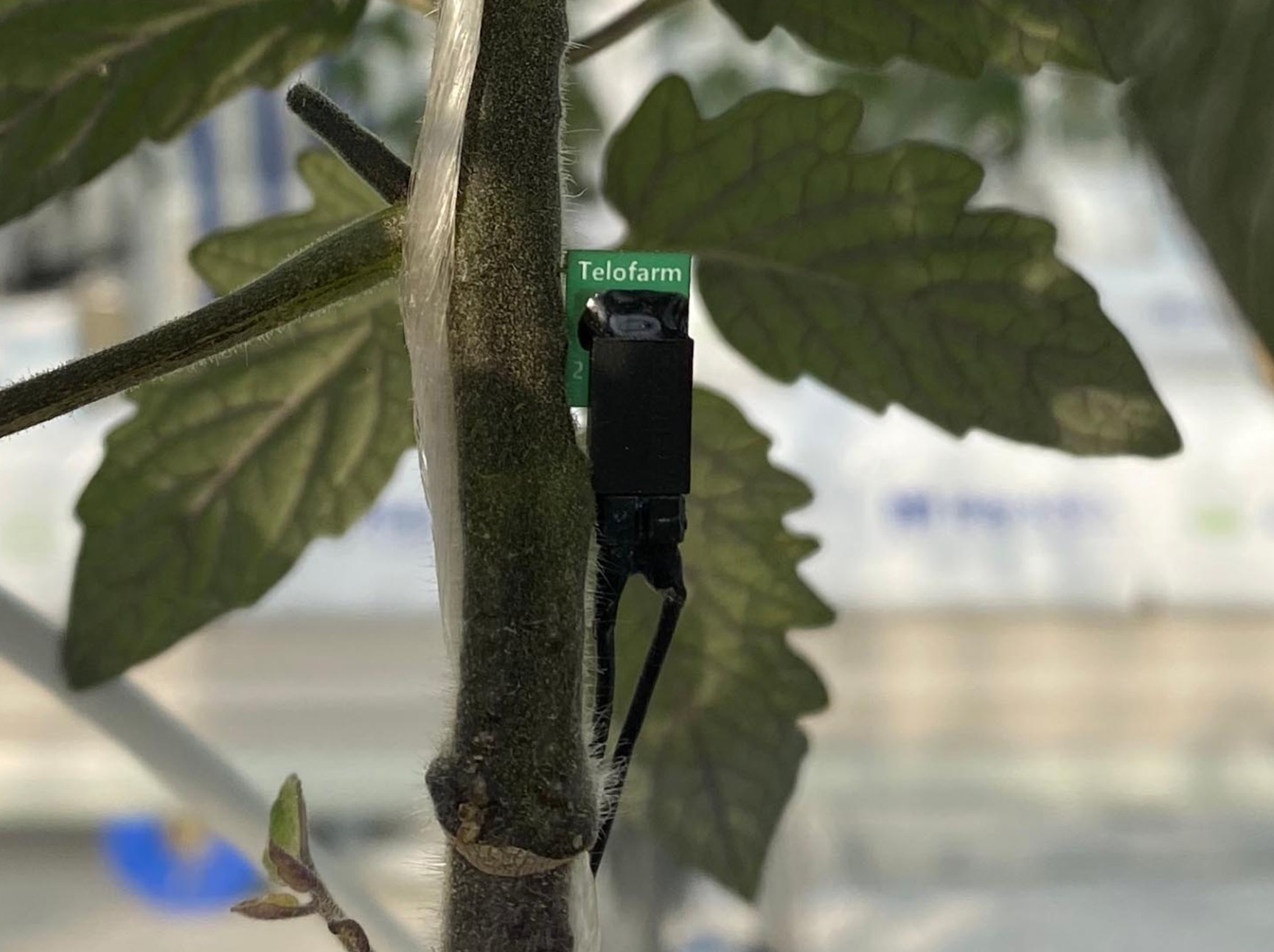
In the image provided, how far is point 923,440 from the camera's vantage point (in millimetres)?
989

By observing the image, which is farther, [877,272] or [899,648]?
[899,648]

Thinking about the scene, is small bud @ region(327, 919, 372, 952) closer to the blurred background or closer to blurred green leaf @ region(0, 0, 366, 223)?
blurred green leaf @ region(0, 0, 366, 223)

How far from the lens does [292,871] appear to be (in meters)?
0.21

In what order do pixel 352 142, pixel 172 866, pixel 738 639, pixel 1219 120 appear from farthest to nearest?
pixel 172 866 → pixel 738 639 → pixel 352 142 → pixel 1219 120

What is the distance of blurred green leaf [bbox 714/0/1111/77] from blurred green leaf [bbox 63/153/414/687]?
11 centimetres

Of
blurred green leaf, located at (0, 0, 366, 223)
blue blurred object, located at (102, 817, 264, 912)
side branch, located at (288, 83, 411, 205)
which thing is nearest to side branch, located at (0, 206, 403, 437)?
side branch, located at (288, 83, 411, 205)

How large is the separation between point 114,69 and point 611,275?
142 mm

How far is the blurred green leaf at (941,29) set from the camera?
0.25m

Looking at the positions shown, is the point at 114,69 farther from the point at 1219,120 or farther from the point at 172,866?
the point at 172,866

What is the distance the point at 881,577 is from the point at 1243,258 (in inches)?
34.7

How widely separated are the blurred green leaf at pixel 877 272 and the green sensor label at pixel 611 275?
2.7 inches

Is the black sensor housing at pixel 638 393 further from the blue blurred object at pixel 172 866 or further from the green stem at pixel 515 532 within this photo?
the blue blurred object at pixel 172 866

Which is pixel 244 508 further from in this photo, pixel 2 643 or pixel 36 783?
pixel 36 783

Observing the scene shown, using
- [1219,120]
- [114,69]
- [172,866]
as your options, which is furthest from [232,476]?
[172,866]
